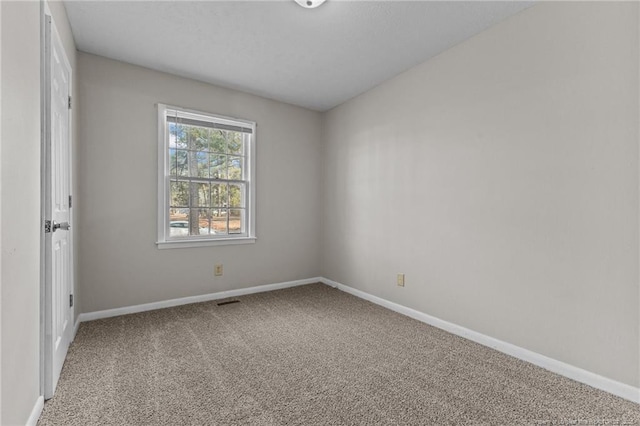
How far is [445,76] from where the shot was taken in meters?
2.76

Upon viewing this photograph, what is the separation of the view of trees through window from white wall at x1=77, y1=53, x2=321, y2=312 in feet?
0.65

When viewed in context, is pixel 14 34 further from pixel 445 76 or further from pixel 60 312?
pixel 445 76

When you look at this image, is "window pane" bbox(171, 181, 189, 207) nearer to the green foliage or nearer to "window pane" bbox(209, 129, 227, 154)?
the green foliage

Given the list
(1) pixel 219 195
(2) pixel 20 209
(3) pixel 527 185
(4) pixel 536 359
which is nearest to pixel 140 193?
(1) pixel 219 195

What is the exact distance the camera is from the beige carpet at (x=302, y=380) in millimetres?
1597

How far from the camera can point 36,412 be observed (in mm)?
1515

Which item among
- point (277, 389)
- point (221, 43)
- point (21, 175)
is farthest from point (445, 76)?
point (21, 175)

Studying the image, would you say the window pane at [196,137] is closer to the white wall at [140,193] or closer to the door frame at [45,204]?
the white wall at [140,193]

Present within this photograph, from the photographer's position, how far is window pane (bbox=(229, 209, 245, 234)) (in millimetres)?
3785

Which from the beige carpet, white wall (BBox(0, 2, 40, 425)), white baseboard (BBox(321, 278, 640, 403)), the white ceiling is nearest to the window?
the white ceiling

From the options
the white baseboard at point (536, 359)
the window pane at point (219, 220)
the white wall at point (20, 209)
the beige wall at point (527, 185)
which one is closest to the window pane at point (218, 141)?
the window pane at point (219, 220)

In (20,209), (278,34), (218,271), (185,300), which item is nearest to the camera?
(20,209)

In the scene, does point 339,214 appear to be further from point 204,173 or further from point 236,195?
point 204,173

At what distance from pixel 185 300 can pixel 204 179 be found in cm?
133
